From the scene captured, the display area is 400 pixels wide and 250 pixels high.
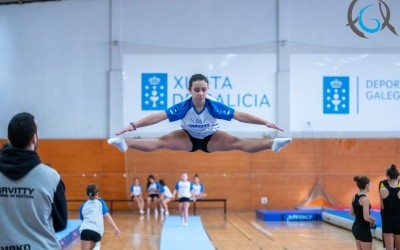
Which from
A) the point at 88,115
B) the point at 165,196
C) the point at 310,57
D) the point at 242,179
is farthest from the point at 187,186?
the point at 310,57

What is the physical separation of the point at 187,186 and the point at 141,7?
25.1 feet

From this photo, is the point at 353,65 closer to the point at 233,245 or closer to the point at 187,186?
the point at 187,186

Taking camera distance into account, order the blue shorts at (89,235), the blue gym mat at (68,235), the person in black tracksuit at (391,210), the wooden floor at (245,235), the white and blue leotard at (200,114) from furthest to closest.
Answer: the wooden floor at (245,235) → the blue gym mat at (68,235) → the person in black tracksuit at (391,210) → the blue shorts at (89,235) → the white and blue leotard at (200,114)

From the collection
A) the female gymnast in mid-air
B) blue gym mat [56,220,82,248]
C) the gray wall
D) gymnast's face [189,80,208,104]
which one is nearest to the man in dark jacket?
the female gymnast in mid-air

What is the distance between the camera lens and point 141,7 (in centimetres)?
1819

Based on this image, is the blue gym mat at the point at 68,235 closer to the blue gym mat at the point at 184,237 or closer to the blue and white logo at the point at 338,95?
the blue gym mat at the point at 184,237

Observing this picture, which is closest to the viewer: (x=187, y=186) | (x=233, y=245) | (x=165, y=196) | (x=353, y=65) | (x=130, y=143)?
(x=130, y=143)

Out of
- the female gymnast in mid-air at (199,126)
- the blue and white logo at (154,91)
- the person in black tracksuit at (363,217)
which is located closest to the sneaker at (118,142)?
the female gymnast in mid-air at (199,126)

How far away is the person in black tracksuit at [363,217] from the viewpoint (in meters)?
6.44

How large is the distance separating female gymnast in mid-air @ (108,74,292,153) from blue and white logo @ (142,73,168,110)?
1142 centimetres

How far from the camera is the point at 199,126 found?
243 inches

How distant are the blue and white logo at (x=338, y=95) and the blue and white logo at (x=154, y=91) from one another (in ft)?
19.0

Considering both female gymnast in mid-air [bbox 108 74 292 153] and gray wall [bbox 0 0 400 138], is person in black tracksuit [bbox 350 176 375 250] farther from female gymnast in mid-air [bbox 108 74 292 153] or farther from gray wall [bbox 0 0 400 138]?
gray wall [bbox 0 0 400 138]

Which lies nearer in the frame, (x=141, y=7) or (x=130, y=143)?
(x=130, y=143)
